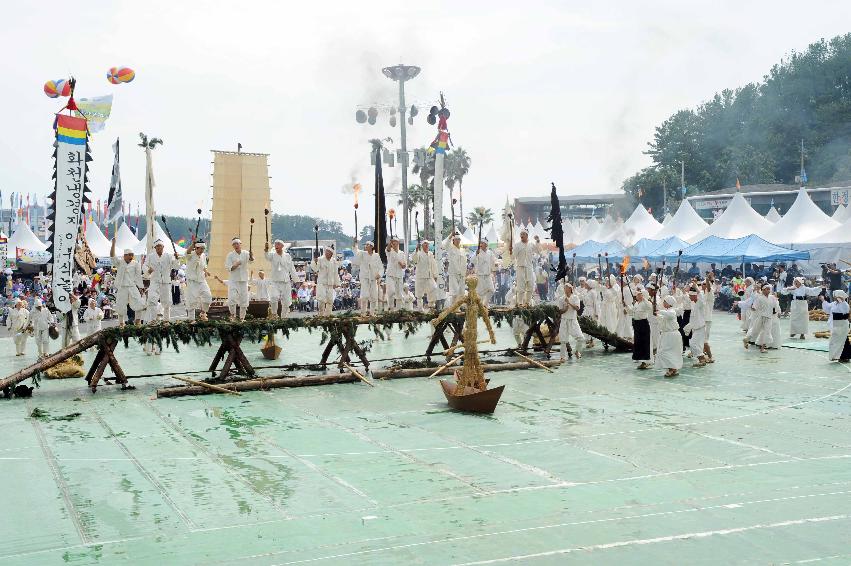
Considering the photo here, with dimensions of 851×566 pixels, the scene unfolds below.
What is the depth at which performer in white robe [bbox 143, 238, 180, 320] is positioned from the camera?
1977 centimetres

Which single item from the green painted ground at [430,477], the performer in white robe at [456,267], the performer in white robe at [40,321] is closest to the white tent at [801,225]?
the performer in white robe at [456,267]

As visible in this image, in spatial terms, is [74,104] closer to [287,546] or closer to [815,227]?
[287,546]

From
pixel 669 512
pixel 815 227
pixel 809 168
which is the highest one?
pixel 809 168

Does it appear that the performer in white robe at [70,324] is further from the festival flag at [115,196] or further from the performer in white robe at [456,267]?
the festival flag at [115,196]

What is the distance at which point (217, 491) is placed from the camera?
9727mm

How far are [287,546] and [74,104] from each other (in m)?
13.0

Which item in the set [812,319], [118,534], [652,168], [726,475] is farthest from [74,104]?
[652,168]

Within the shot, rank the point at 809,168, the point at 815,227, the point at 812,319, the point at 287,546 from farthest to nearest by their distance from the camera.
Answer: the point at 809,168, the point at 815,227, the point at 812,319, the point at 287,546

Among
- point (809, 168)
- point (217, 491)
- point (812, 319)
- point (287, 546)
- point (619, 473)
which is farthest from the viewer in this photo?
point (809, 168)

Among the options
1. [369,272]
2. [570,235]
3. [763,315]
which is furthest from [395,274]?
[570,235]

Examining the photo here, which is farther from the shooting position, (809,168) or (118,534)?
(809,168)

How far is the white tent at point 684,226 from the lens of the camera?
40969mm

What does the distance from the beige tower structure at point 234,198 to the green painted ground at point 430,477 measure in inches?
572

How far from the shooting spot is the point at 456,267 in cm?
2183
